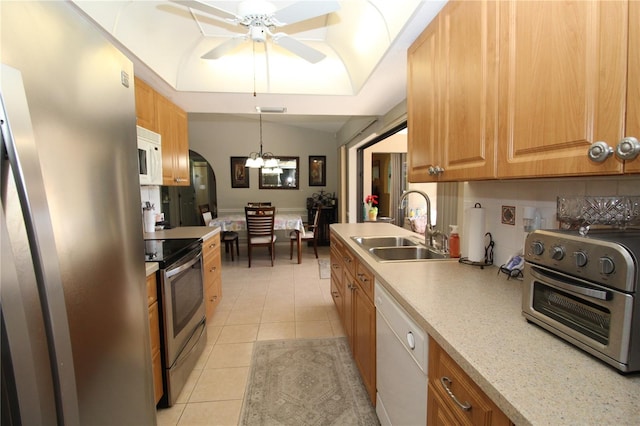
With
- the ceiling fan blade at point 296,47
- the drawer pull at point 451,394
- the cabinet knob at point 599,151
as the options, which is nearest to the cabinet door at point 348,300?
the drawer pull at point 451,394

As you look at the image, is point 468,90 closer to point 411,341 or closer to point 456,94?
point 456,94

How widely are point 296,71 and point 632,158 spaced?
2580 millimetres

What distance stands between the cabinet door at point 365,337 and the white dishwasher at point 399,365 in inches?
2.6

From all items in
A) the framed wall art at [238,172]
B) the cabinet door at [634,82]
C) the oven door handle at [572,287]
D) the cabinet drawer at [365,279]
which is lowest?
the cabinet drawer at [365,279]

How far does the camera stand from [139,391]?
3.74 feet

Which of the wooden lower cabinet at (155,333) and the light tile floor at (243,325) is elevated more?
the wooden lower cabinet at (155,333)

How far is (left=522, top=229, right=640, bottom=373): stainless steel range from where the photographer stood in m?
0.63

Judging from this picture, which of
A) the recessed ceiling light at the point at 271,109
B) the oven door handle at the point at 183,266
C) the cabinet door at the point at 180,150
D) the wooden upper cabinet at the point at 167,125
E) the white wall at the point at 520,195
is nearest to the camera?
the white wall at the point at 520,195

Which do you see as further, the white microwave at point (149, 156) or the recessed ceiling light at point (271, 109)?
the recessed ceiling light at point (271, 109)

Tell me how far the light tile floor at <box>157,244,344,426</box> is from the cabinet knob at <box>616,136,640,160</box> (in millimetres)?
1979

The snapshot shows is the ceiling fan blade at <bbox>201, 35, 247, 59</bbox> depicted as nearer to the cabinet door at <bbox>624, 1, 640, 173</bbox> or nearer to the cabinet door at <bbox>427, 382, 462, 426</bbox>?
the cabinet door at <bbox>624, 1, 640, 173</bbox>

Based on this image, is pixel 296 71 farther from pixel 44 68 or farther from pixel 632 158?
pixel 632 158

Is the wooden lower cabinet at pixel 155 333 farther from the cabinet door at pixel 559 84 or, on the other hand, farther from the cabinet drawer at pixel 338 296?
the cabinet door at pixel 559 84

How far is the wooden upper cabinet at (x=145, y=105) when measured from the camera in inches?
91.0
